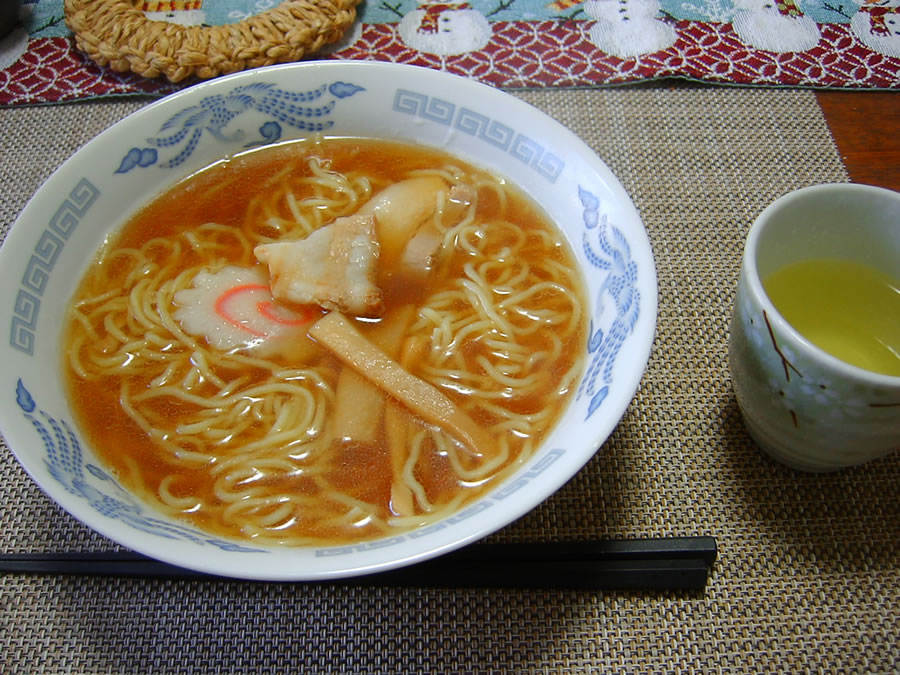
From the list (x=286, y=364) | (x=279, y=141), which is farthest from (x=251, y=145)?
(x=286, y=364)

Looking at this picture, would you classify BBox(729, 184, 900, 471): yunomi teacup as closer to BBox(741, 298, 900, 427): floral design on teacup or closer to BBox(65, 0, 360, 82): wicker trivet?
BBox(741, 298, 900, 427): floral design on teacup

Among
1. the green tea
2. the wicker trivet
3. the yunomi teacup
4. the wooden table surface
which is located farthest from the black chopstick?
the wicker trivet

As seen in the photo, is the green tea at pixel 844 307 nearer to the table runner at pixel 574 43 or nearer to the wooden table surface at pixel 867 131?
the wooden table surface at pixel 867 131

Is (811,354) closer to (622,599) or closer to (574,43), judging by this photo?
(622,599)

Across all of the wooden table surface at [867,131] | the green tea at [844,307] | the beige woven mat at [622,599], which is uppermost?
the green tea at [844,307]

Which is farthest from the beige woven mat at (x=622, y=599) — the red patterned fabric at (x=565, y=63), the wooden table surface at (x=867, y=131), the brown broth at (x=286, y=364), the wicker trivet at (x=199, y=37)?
the wicker trivet at (x=199, y=37)

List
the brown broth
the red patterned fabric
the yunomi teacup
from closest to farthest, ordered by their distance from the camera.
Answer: the yunomi teacup → the brown broth → the red patterned fabric
